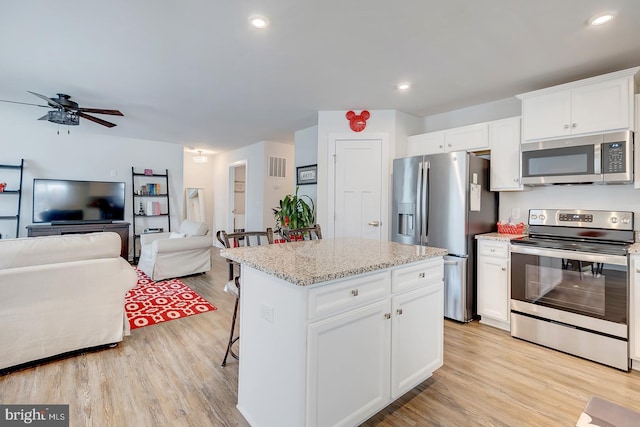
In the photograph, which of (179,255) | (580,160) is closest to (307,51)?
(580,160)

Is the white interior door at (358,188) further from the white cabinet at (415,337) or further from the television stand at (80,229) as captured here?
the television stand at (80,229)

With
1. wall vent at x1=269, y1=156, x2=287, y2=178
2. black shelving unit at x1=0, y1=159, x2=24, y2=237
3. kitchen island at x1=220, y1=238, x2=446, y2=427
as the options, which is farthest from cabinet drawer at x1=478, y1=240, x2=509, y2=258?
black shelving unit at x1=0, y1=159, x2=24, y2=237

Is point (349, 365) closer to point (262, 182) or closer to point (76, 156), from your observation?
point (262, 182)

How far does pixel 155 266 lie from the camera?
443 centimetres

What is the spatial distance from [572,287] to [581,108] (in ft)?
5.16

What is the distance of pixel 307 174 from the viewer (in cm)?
504

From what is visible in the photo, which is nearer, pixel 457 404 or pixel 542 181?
pixel 457 404

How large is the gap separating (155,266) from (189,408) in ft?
10.1

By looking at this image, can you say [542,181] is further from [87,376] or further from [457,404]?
[87,376]

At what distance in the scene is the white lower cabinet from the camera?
1377 millimetres

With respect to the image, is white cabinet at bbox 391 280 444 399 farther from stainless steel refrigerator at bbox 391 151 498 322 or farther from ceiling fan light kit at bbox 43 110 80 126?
ceiling fan light kit at bbox 43 110 80 126

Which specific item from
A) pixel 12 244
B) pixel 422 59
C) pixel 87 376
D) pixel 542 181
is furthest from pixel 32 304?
pixel 542 181

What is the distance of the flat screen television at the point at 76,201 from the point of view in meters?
5.28

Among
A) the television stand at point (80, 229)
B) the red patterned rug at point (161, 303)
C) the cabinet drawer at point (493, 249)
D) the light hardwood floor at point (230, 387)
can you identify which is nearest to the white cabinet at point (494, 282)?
the cabinet drawer at point (493, 249)
